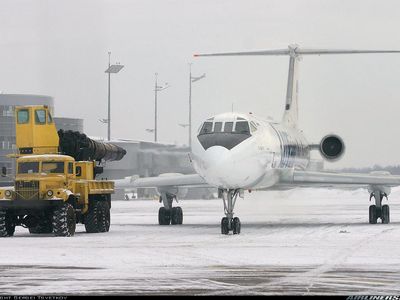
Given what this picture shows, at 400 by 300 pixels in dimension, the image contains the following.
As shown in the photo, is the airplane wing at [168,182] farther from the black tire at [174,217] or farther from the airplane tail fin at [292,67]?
the airplane tail fin at [292,67]

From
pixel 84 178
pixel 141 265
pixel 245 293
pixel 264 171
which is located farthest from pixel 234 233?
pixel 245 293

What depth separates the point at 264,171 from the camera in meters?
29.7

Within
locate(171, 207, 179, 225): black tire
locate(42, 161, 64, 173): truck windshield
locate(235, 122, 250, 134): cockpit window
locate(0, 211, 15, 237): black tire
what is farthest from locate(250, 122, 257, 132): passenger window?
locate(0, 211, 15, 237): black tire

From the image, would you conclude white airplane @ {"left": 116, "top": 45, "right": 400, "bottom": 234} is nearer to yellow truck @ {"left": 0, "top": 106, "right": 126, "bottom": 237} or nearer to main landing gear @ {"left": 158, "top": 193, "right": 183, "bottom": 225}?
main landing gear @ {"left": 158, "top": 193, "right": 183, "bottom": 225}

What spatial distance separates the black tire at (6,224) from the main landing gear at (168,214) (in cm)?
769

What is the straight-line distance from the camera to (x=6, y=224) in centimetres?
2709

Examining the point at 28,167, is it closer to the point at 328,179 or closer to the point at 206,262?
the point at 328,179

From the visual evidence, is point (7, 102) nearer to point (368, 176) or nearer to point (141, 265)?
point (368, 176)

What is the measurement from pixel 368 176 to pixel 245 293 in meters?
19.8

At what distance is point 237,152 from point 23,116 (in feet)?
22.4

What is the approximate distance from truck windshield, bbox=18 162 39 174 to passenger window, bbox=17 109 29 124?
1798 mm

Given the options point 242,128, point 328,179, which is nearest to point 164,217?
point 328,179

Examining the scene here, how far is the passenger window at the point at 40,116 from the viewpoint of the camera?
29.5m

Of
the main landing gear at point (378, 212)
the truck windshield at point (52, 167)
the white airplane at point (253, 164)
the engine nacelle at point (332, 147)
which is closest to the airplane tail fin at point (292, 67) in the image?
the white airplane at point (253, 164)
